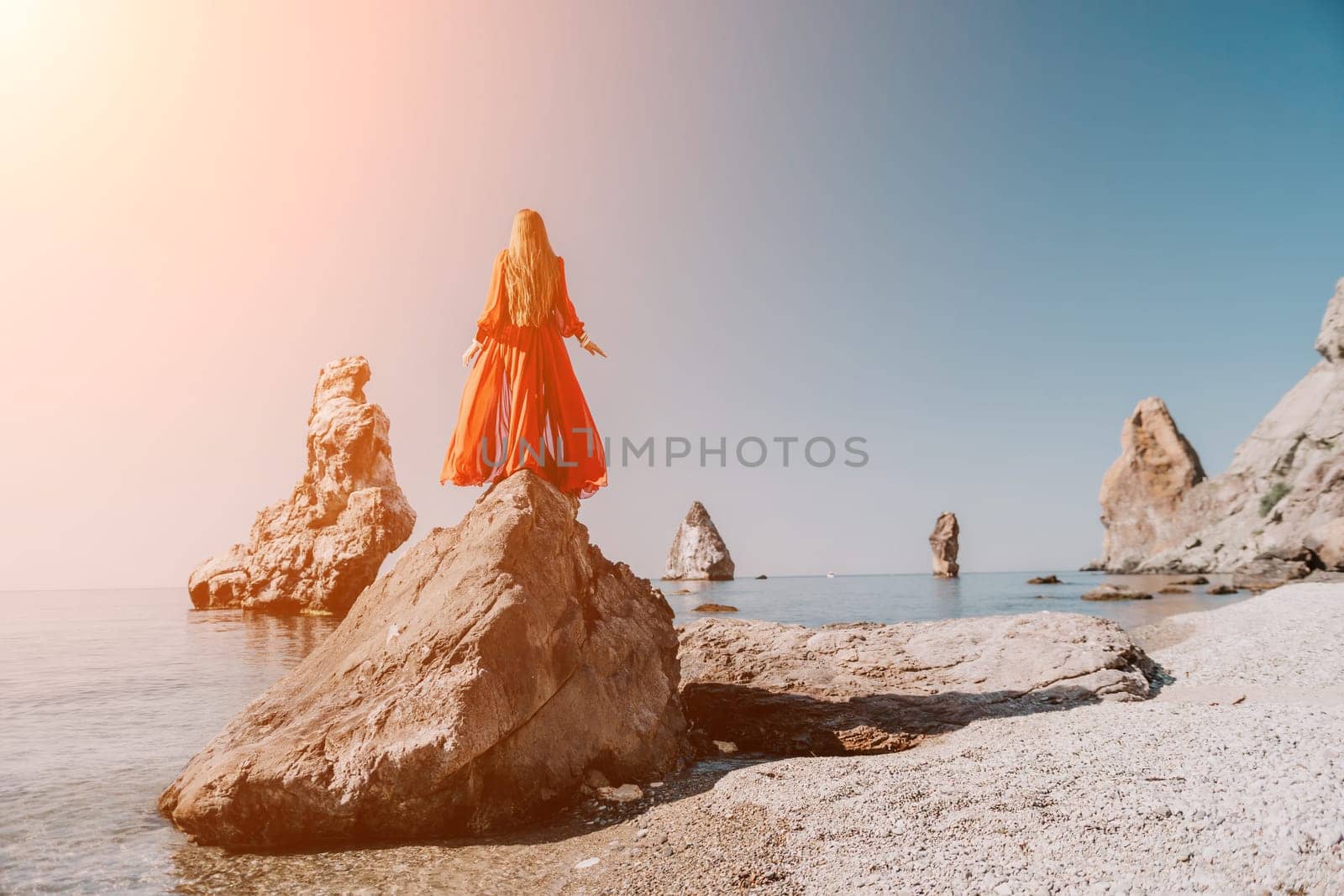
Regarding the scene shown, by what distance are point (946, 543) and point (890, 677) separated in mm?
82387

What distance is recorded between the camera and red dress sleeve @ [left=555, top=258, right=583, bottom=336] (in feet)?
26.8

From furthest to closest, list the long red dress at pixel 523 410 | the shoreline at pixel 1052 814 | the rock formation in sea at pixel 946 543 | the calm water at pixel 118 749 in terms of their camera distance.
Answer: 1. the rock formation in sea at pixel 946 543
2. the long red dress at pixel 523 410
3. the calm water at pixel 118 749
4. the shoreline at pixel 1052 814

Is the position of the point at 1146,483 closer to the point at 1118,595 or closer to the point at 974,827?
the point at 1118,595

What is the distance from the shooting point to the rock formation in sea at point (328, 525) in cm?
4325

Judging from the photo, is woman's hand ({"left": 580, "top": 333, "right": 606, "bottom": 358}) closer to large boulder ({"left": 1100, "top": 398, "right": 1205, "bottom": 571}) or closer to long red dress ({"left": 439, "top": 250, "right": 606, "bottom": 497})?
long red dress ({"left": 439, "top": 250, "right": 606, "bottom": 497})

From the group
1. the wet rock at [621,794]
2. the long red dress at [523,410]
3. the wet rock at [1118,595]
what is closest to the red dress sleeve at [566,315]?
→ the long red dress at [523,410]

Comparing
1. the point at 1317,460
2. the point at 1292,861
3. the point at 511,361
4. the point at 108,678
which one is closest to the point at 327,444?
the point at 108,678

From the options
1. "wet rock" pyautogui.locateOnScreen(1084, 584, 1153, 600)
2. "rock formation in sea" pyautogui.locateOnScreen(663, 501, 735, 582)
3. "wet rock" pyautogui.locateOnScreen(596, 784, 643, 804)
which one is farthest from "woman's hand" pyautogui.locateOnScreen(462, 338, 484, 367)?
"rock formation in sea" pyautogui.locateOnScreen(663, 501, 735, 582)

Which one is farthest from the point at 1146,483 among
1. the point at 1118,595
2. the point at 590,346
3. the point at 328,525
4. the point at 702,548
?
the point at 590,346

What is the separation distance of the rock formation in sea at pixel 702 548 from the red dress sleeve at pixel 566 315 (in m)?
84.4

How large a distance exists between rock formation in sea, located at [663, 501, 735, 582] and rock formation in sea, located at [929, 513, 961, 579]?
26799 mm

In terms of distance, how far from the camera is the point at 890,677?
9.59 meters

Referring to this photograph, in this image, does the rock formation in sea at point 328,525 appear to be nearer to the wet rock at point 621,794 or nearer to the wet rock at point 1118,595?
the wet rock at point 621,794

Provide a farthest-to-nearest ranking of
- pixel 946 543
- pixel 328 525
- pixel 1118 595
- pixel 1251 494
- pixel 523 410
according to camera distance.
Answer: pixel 946 543, pixel 1251 494, pixel 328 525, pixel 1118 595, pixel 523 410
